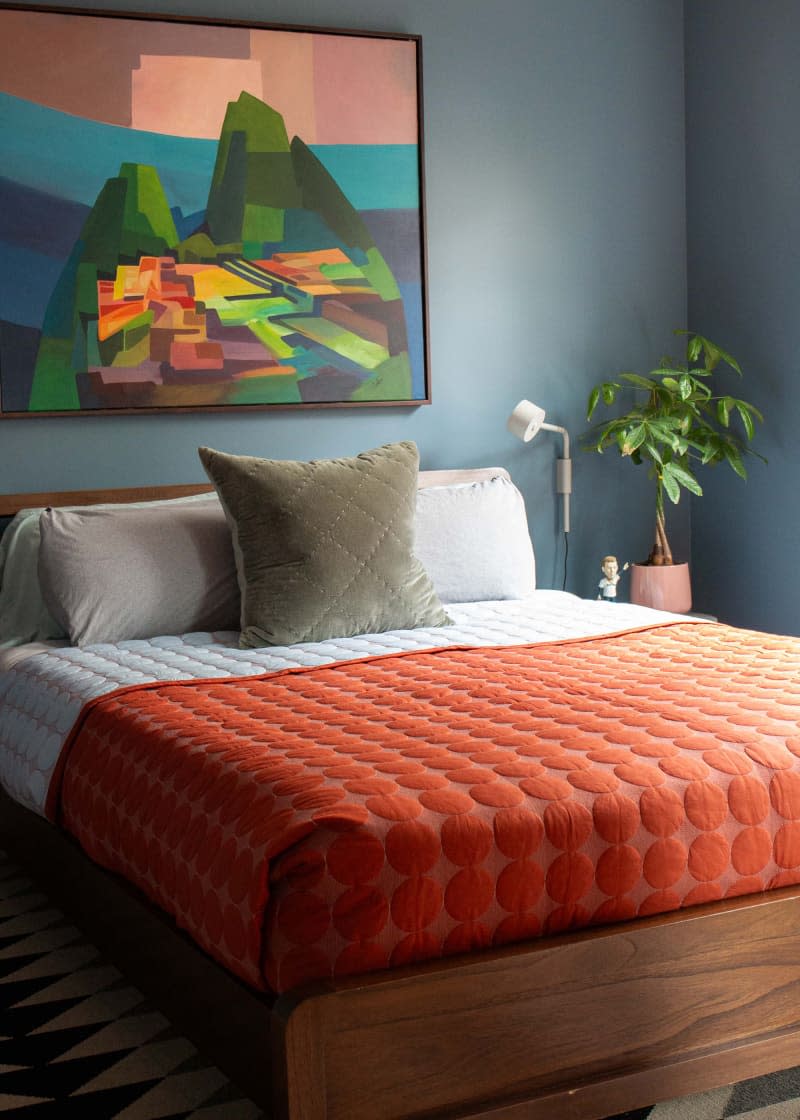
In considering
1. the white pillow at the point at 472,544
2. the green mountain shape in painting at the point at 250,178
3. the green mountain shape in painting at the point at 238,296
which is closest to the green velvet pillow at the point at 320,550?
the white pillow at the point at 472,544

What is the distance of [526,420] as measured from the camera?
3.91 m

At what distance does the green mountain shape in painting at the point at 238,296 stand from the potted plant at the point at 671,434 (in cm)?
69

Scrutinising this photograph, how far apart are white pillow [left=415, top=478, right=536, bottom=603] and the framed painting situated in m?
0.49

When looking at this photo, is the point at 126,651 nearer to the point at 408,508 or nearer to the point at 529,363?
the point at 408,508

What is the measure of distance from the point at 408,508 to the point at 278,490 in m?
0.34

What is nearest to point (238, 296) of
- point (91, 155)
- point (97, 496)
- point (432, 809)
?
point (91, 155)

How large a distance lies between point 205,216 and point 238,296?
24cm

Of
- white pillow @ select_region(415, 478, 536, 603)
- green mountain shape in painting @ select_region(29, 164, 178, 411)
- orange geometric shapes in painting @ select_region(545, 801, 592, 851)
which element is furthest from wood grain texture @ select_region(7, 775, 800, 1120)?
green mountain shape in painting @ select_region(29, 164, 178, 411)

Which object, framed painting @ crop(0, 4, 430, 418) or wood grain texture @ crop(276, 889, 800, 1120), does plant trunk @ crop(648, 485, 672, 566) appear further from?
wood grain texture @ crop(276, 889, 800, 1120)

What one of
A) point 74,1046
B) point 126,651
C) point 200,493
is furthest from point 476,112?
point 74,1046

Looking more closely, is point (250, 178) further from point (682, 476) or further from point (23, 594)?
point (682, 476)

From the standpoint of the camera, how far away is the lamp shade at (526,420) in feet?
12.8

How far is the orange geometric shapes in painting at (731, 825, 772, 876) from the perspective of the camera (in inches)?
71.7

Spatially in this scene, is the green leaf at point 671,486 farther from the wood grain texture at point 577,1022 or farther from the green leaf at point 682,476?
the wood grain texture at point 577,1022
